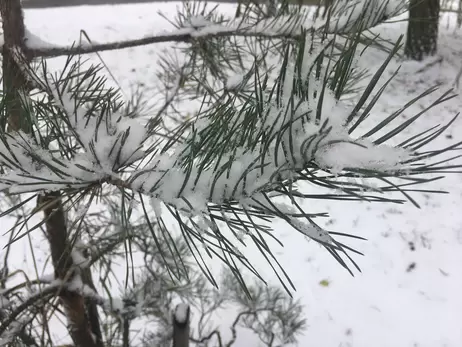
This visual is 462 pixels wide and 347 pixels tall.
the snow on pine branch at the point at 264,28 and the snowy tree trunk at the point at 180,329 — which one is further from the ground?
the snow on pine branch at the point at 264,28

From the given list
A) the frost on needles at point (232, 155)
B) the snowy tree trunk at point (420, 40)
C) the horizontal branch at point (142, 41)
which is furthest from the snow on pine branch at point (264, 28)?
the snowy tree trunk at point (420, 40)

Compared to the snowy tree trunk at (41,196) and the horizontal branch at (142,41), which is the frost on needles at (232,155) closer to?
the snowy tree trunk at (41,196)

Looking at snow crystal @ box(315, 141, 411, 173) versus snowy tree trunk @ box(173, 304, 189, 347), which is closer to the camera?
snow crystal @ box(315, 141, 411, 173)

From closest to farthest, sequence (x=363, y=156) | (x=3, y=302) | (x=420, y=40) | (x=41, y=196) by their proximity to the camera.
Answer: (x=363, y=156) → (x=41, y=196) → (x=3, y=302) → (x=420, y=40)

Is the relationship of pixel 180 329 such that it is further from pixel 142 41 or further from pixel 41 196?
pixel 142 41

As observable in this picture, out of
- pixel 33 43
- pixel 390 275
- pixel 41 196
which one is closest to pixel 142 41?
pixel 33 43

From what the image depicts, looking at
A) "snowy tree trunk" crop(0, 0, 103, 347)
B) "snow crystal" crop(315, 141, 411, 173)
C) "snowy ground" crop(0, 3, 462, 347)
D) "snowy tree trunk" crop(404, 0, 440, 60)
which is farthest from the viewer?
"snowy tree trunk" crop(404, 0, 440, 60)

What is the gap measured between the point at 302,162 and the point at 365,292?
129 centimetres

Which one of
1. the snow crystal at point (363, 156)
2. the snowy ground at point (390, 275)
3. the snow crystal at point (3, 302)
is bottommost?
the snow crystal at point (363, 156)

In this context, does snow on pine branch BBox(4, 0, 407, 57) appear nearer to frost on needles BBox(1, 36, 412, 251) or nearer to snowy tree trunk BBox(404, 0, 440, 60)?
frost on needles BBox(1, 36, 412, 251)

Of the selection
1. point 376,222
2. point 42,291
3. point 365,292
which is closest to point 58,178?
point 42,291

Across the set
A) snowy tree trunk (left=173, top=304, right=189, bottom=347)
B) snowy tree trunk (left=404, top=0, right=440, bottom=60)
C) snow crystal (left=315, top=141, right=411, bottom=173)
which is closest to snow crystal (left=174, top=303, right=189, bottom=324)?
snowy tree trunk (left=173, top=304, right=189, bottom=347)

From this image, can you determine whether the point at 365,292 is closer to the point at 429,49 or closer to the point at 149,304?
the point at 149,304

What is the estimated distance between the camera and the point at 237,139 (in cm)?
28
